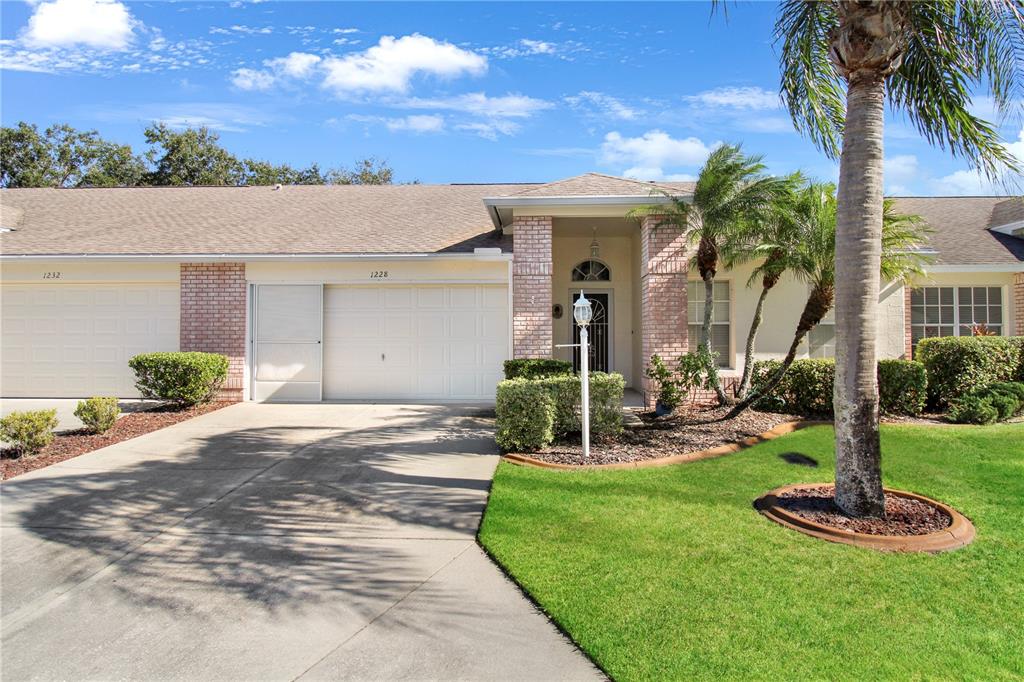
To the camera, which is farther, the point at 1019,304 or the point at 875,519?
the point at 1019,304

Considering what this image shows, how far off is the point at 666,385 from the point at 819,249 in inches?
124

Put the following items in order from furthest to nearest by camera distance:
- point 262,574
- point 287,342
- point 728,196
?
point 287,342
point 728,196
point 262,574

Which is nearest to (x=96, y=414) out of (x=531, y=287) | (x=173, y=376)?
(x=173, y=376)

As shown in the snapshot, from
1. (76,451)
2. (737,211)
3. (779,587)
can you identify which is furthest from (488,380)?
(779,587)

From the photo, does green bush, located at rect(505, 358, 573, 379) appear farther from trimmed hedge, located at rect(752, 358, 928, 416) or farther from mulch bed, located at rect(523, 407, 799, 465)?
trimmed hedge, located at rect(752, 358, 928, 416)

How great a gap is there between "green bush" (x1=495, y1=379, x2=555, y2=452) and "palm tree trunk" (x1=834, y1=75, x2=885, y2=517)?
3369mm

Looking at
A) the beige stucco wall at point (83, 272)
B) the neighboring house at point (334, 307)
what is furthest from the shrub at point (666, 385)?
the beige stucco wall at point (83, 272)

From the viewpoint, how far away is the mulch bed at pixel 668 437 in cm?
750

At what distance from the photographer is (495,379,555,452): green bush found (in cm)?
754

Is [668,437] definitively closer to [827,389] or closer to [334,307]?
[827,389]

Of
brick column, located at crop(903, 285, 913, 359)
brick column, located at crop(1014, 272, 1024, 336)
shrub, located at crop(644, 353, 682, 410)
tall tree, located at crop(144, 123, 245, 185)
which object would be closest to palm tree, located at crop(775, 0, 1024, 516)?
shrub, located at crop(644, 353, 682, 410)

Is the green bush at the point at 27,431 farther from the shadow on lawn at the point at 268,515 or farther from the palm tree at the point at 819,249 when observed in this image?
the palm tree at the point at 819,249

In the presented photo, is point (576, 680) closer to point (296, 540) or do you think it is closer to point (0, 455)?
point (296, 540)

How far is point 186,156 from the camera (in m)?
30.7
